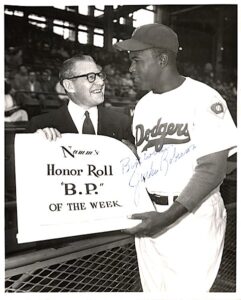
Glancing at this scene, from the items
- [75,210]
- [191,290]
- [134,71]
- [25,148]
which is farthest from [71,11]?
[191,290]

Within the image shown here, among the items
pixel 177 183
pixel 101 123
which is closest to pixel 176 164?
pixel 177 183

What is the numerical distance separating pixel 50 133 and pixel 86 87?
11cm

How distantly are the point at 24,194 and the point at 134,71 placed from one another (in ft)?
1.06

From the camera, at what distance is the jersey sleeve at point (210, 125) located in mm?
642

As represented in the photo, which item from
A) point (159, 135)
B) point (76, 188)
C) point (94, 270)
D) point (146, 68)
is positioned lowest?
point (94, 270)

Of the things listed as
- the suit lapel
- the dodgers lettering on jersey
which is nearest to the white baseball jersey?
the dodgers lettering on jersey

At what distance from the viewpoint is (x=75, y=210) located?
0.68m

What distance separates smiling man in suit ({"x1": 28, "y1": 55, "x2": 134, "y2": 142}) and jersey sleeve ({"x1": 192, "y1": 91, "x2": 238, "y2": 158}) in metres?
0.13

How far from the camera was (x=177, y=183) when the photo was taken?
2.16 ft

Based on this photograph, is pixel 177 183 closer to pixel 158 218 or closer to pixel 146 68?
pixel 158 218

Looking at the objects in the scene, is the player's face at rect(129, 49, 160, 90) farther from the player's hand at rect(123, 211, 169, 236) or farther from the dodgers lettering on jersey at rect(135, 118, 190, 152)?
the player's hand at rect(123, 211, 169, 236)

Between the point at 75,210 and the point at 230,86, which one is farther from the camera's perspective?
the point at 230,86

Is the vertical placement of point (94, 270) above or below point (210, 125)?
below
